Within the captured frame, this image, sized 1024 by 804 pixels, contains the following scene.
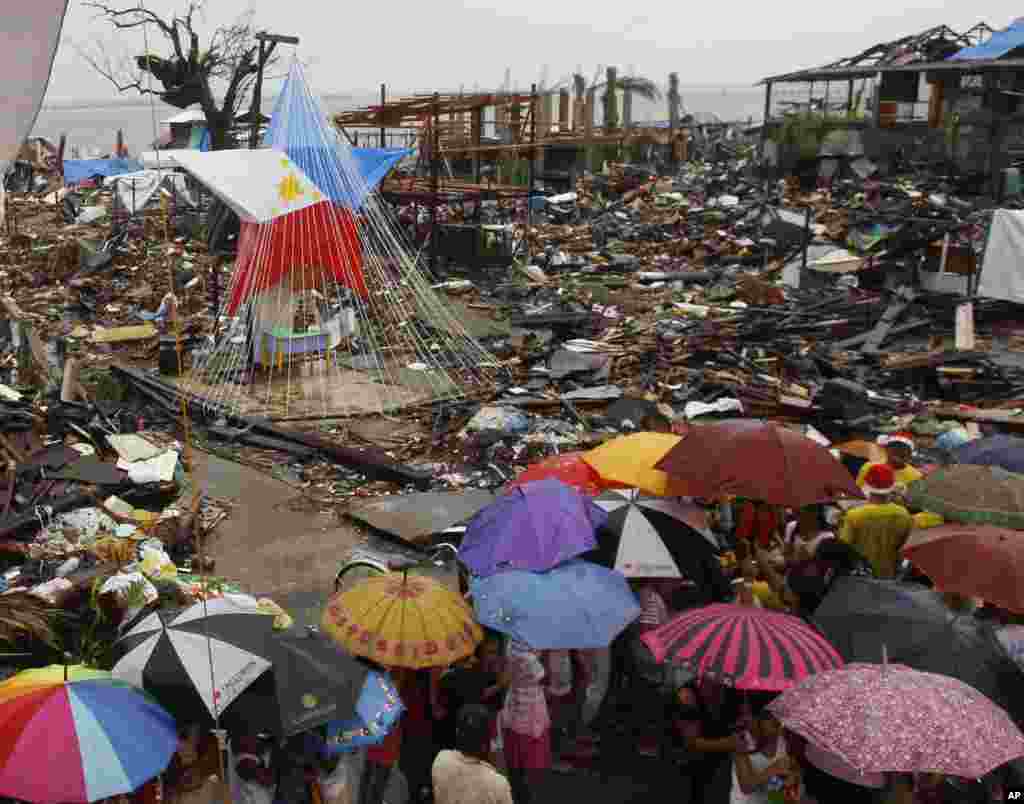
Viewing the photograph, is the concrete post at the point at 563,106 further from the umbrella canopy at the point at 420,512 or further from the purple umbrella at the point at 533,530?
the purple umbrella at the point at 533,530

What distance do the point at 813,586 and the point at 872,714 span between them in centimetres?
192

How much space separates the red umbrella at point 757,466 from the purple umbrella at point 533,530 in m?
0.73

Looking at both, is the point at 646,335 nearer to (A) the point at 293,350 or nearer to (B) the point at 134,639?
(A) the point at 293,350

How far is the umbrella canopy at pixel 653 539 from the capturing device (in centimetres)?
525

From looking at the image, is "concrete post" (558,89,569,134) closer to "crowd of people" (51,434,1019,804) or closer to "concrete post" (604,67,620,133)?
"concrete post" (604,67,620,133)

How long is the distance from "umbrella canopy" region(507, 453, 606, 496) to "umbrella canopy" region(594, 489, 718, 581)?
2.38 feet

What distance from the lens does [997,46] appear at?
2591 cm

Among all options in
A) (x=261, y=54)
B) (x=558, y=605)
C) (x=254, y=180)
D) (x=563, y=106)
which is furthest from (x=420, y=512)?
(x=563, y=106)

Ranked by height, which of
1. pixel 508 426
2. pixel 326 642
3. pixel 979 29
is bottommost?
pixel 508 426

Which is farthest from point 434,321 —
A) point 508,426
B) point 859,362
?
point 859,362

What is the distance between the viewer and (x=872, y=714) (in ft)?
10.9

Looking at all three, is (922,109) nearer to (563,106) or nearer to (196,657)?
(563,106)

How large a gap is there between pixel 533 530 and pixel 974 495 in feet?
8.38

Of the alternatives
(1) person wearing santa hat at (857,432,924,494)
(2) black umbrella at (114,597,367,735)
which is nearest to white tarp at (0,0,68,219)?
(2) black umbrella at (114,597,367,735)
